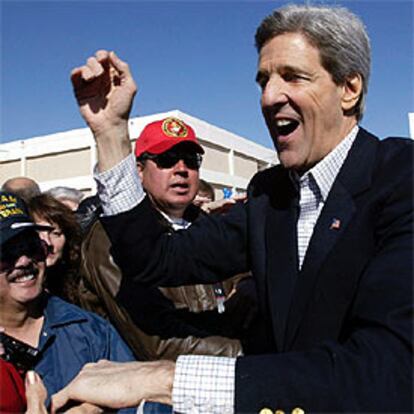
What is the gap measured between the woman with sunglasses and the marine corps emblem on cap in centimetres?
97

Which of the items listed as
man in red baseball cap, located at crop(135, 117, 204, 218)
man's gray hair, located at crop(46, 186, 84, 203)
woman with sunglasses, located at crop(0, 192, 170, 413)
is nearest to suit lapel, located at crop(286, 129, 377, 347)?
woman with sunglasses, located at crop(0, 192, 170, 413)

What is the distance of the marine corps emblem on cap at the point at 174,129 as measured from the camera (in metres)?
3.11

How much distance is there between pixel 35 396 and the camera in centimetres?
140

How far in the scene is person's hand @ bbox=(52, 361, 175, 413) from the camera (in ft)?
4.07

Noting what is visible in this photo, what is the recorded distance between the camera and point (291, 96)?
168 centimetres

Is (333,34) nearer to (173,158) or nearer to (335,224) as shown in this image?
(335,224)

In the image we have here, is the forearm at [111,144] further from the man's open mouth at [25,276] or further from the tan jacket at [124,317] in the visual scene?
the man's open mouth at [25,276]

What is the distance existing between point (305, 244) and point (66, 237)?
1717 mm

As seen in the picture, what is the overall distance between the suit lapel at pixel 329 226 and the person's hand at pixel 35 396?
658 millimetres

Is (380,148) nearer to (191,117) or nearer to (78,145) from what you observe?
(191,117)

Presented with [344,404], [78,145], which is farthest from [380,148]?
[78,145]

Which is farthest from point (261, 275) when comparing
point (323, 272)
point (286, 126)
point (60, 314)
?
point (60, 314)

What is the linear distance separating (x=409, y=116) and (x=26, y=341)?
2.68m

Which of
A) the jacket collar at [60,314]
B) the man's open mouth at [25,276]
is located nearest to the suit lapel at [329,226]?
the jacket collar at [60,314]
